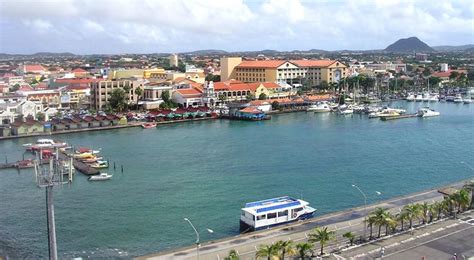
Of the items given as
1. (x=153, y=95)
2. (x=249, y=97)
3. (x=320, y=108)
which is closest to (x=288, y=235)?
(x=320, y=108)

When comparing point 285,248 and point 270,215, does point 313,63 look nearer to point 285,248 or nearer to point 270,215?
point 270,215

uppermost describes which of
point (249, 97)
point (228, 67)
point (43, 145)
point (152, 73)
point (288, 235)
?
point (228, 67)

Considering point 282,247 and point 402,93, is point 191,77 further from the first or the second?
point 282,247

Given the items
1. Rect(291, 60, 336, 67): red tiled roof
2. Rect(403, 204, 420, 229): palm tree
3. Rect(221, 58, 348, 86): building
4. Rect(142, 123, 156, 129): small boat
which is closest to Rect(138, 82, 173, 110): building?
Rect(142, 123, 156, 129): small boat

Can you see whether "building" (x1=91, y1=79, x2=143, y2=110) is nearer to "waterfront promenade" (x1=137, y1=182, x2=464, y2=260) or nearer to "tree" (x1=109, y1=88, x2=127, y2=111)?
"tree" (x1=109, y1=88, x2=127, y2=111)

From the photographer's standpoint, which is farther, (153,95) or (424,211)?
(153,95)

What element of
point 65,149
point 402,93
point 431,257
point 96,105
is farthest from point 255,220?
point 402,93

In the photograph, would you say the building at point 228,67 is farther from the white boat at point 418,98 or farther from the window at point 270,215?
the window at point 270,215
